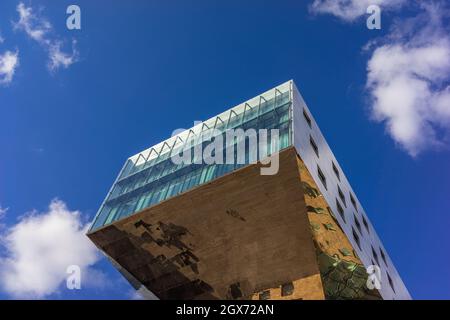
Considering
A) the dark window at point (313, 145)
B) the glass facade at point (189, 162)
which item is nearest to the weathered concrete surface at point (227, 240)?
the glass facade at point (189, 162)

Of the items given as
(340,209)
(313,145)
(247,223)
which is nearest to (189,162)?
(247,223)

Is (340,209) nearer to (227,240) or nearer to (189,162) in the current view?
(227,240)

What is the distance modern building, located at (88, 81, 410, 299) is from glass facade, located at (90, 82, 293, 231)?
86mm

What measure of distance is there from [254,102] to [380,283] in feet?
43.3

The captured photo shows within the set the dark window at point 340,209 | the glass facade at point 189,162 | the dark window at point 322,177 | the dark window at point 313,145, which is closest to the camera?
the glass facade at point 189,162

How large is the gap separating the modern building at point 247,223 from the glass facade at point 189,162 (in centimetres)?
9

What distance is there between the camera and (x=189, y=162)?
28.0m

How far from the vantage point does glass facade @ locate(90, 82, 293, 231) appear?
2531 cm

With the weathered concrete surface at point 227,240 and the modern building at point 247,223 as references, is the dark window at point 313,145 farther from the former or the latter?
the weathered concrete surface at point 227,240

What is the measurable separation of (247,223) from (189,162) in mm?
5396

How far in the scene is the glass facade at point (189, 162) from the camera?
83.0 feet

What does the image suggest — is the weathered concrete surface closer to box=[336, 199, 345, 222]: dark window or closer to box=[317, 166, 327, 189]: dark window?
box=[317, 166, 327, 189]: dark window
